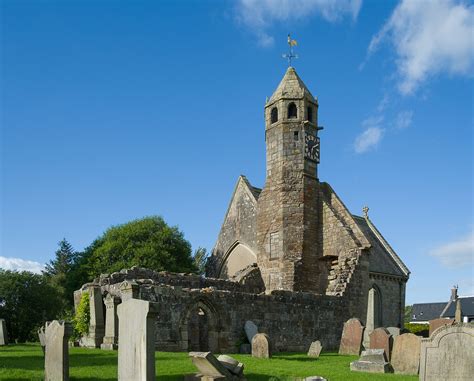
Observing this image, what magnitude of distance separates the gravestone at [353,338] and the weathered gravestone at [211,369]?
8.36 meters

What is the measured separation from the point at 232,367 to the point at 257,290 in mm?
15866

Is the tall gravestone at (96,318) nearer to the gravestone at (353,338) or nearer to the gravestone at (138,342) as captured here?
the gravestone at (353,338)

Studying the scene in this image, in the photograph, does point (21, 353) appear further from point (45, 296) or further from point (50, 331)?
point (45, 296)

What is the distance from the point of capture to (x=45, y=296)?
113ft

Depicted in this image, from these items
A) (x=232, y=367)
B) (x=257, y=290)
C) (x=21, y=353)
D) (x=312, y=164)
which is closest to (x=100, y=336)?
(x=21, y=353)

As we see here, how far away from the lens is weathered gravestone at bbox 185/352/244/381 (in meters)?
9.86

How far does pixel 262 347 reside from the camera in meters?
15.4

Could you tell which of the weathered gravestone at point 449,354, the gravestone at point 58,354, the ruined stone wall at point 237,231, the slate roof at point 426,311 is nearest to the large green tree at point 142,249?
the ruined stone wall at point 237,231

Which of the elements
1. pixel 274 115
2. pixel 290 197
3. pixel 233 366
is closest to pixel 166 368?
pixel 233 366

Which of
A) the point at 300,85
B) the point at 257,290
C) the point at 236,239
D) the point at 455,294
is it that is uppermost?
the point at 300,85

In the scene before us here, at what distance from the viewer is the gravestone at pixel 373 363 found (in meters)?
13.1

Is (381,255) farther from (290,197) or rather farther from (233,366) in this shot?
(233,366)

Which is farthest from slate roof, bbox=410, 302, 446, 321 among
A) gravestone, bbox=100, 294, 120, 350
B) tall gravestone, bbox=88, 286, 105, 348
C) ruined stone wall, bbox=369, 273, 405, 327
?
gravestone, bbox=100, 294, 120, 350

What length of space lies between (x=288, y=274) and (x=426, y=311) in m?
50.3
